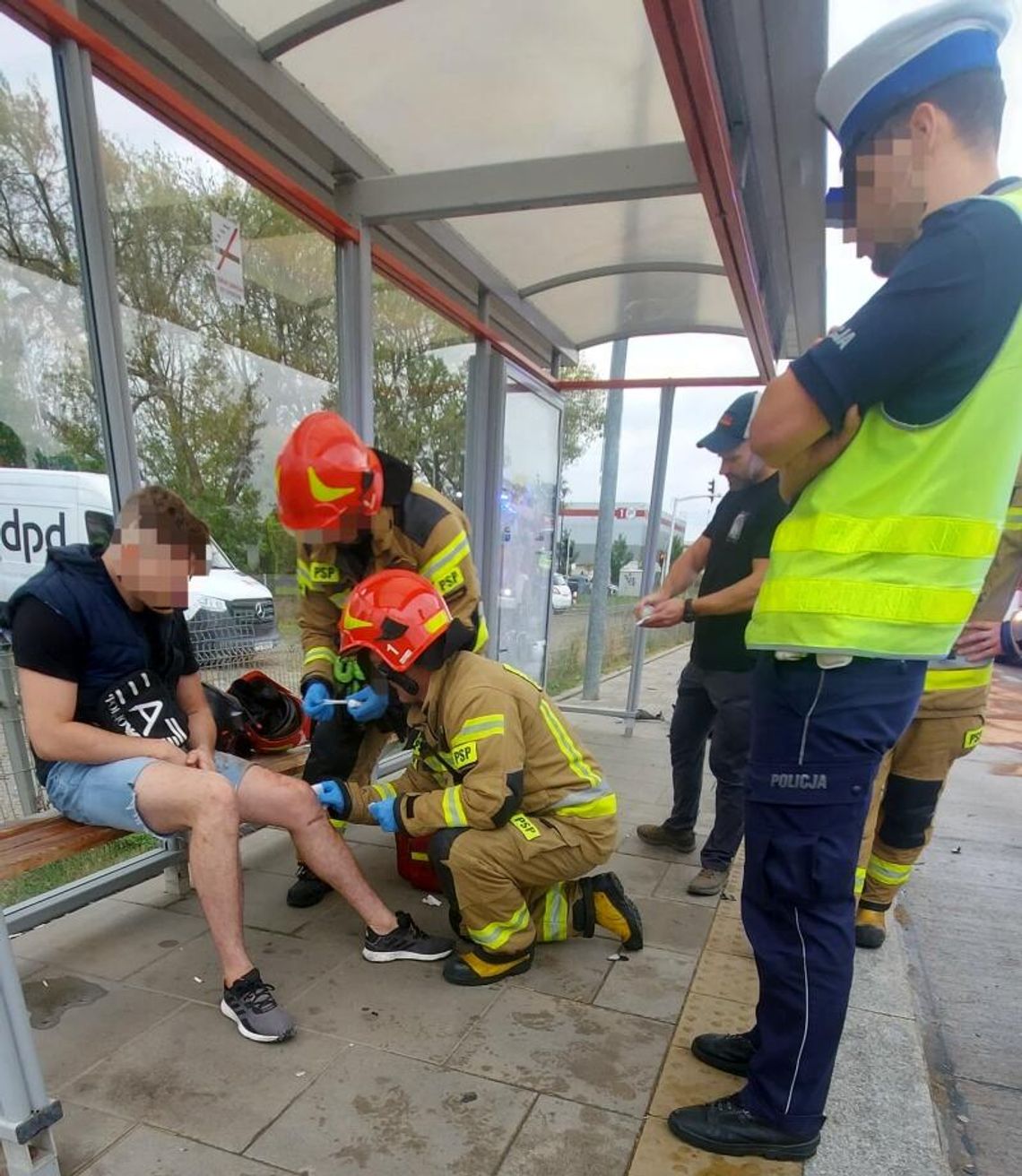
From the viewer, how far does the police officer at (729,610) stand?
113 inches

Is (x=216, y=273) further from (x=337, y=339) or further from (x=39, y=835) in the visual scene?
(x=39, y=835)

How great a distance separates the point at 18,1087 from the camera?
4.74ft

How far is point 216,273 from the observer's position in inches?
118

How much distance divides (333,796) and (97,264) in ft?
6.23

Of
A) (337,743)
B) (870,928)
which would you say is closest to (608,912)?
(870,928)

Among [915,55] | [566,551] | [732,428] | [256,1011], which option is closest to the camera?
[915,55]

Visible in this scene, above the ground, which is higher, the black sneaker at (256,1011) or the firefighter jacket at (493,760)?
the firefighter jacket at (493,760)

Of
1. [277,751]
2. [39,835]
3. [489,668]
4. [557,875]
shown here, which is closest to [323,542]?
[489,668]

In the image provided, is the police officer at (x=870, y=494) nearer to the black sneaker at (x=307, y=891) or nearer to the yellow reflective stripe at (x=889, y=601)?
the yellow reflective stripe at (x=889, y=601)

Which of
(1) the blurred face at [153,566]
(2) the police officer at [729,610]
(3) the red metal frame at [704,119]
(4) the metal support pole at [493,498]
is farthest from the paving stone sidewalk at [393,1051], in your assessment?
(3) the red metal frame at [704,119]

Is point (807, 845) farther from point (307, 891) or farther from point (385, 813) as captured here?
point (307, 891)

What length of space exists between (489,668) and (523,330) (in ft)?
13.6

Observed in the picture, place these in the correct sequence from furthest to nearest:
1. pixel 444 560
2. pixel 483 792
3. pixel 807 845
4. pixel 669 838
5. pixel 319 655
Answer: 1. pixel 669 838
2. pixel 319 655
3. pixel 444 560
4. pixel 483 792
5. pixel 807 845

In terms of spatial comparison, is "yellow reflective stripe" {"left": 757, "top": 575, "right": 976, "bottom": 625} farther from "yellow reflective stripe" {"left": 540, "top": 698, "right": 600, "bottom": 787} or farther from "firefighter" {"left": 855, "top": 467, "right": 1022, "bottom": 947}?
"yellow reflective stripe" {"left": 540, "top": 698, "right": 600, "bottom": 787}
